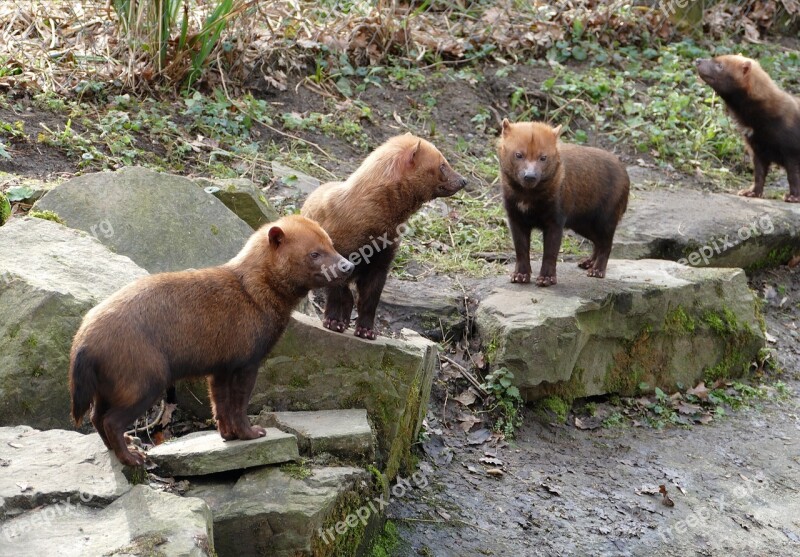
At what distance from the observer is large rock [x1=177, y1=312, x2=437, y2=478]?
6.39m

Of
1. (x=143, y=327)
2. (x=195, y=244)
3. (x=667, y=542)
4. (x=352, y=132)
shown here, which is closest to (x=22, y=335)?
(x=143, y=327)

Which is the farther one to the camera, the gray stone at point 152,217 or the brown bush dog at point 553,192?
the brown bush dog at point 553,192

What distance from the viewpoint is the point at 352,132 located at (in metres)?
11.6

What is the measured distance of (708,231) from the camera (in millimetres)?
10547

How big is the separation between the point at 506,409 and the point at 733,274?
2955mm

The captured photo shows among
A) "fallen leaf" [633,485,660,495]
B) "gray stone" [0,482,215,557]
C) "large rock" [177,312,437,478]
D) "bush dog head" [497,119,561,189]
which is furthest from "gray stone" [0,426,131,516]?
"bush dog head" [497,119,561,189]

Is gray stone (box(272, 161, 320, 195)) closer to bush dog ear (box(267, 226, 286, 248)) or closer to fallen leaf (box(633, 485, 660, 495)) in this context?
bush dog ear (box(267, 226, 286, 248))

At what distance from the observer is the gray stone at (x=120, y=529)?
14.1 feet

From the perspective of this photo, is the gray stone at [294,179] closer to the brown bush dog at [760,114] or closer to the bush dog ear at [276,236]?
the bush dog ear at [276,236]

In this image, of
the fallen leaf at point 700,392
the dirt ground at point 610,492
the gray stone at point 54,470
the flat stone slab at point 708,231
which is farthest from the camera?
the flat stone slab at point 708,231

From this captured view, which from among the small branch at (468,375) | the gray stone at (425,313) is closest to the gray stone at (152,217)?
the gray stone at (425,313)

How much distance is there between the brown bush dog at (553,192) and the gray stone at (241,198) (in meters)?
2.15

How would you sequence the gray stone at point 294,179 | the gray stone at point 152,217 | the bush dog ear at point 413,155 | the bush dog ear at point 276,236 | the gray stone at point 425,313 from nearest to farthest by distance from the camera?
the bush dog ear at point 276,236, the bush dog ear at point 413,155, the gray stone at point 152,217, the gray stone at point 425,313, the gray stone at point 294,179

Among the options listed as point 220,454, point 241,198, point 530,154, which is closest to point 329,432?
point 220,454
